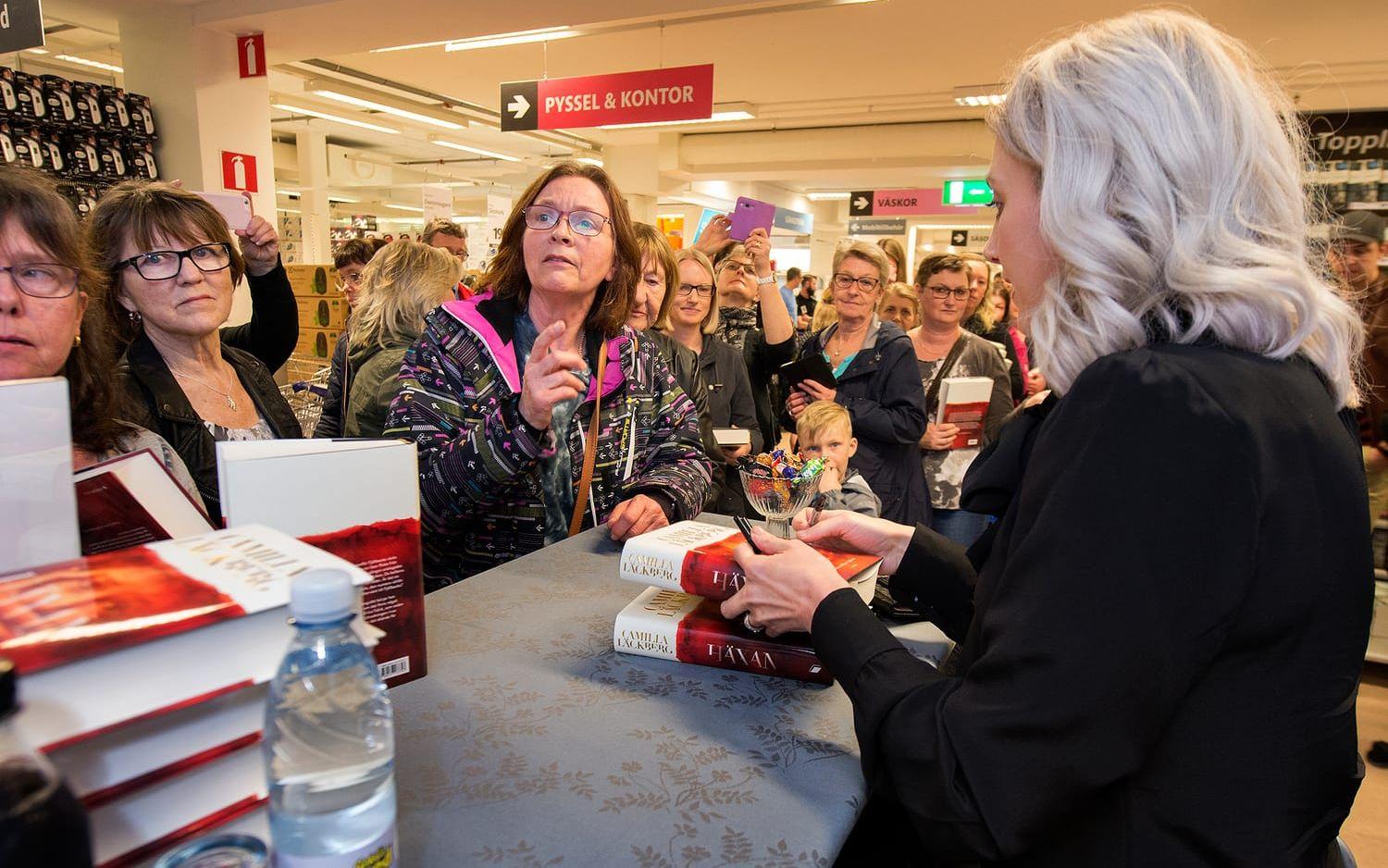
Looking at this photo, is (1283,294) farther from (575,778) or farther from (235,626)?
(235,626)

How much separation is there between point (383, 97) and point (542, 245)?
9947mm

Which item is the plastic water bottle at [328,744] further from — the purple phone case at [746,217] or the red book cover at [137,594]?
the purple phone case at [746,217]

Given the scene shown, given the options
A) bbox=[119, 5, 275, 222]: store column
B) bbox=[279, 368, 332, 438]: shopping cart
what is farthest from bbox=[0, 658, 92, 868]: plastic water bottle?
bbox=[119, 5, 275, 222]: store column

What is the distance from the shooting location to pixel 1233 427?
74cm

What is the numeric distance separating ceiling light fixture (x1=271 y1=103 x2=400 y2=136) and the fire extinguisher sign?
4855 mm

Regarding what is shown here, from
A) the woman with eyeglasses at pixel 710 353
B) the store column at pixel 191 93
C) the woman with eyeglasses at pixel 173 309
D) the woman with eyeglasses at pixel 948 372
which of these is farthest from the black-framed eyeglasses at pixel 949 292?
the store column at pixel 191 93

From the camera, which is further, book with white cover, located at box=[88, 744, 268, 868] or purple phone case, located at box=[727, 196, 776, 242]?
purple phone case, located at box=[727, 196, 776, 242]

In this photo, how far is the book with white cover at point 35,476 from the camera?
0.69 meters

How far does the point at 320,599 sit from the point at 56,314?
3.35 ft

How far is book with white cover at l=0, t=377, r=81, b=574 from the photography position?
0.69m

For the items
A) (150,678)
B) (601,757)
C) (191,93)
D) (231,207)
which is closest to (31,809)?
(150,678)

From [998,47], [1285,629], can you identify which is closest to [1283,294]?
[1285,629]

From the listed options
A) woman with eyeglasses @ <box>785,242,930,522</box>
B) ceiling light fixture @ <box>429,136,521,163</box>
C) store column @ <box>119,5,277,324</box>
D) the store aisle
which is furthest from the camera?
ceiling light fixture @ <box>429,136,521,163</box>

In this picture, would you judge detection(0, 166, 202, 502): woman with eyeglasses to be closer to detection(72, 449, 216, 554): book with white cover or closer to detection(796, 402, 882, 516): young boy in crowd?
detection(72, 449, 216, 554): book with white cover
